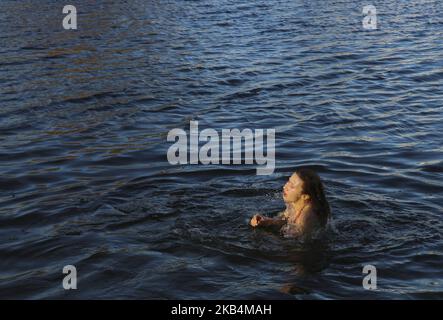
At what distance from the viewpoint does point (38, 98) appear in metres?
14.3

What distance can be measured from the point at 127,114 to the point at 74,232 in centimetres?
540

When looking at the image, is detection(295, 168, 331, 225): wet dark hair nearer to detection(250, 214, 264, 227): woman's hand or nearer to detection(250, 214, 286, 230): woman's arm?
detection(250, 214, 286, 230): woman's arm

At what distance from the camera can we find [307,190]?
26.8 ft

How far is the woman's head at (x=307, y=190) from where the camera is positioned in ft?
26.8

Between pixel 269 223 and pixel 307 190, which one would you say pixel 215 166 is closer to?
pixel 269 223

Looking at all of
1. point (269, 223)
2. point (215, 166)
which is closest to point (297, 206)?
point (269, 223)

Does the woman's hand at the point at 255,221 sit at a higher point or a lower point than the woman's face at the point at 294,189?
lower

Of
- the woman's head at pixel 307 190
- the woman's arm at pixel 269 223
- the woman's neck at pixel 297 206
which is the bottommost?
the woman's arm at pixel 269 223

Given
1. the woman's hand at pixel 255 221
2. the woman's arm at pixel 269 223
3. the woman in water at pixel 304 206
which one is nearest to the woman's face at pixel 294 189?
the woman in water at pixel 304 206

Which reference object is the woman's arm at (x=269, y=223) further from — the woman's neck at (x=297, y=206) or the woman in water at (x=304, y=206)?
the woman's neck at (x=297, y=206)

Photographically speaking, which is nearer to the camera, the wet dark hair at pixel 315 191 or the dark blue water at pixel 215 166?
the dark blue water at pixel 215 166

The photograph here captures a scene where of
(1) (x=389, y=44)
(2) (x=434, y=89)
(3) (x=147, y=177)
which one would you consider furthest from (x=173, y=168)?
(1) (x=389, y=44)

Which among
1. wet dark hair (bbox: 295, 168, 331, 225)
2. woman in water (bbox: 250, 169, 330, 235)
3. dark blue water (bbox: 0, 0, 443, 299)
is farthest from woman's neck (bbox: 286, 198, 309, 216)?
dark blue water (bbox: 0, 0, 443, 299)

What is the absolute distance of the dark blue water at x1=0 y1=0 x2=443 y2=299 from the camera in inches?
292
